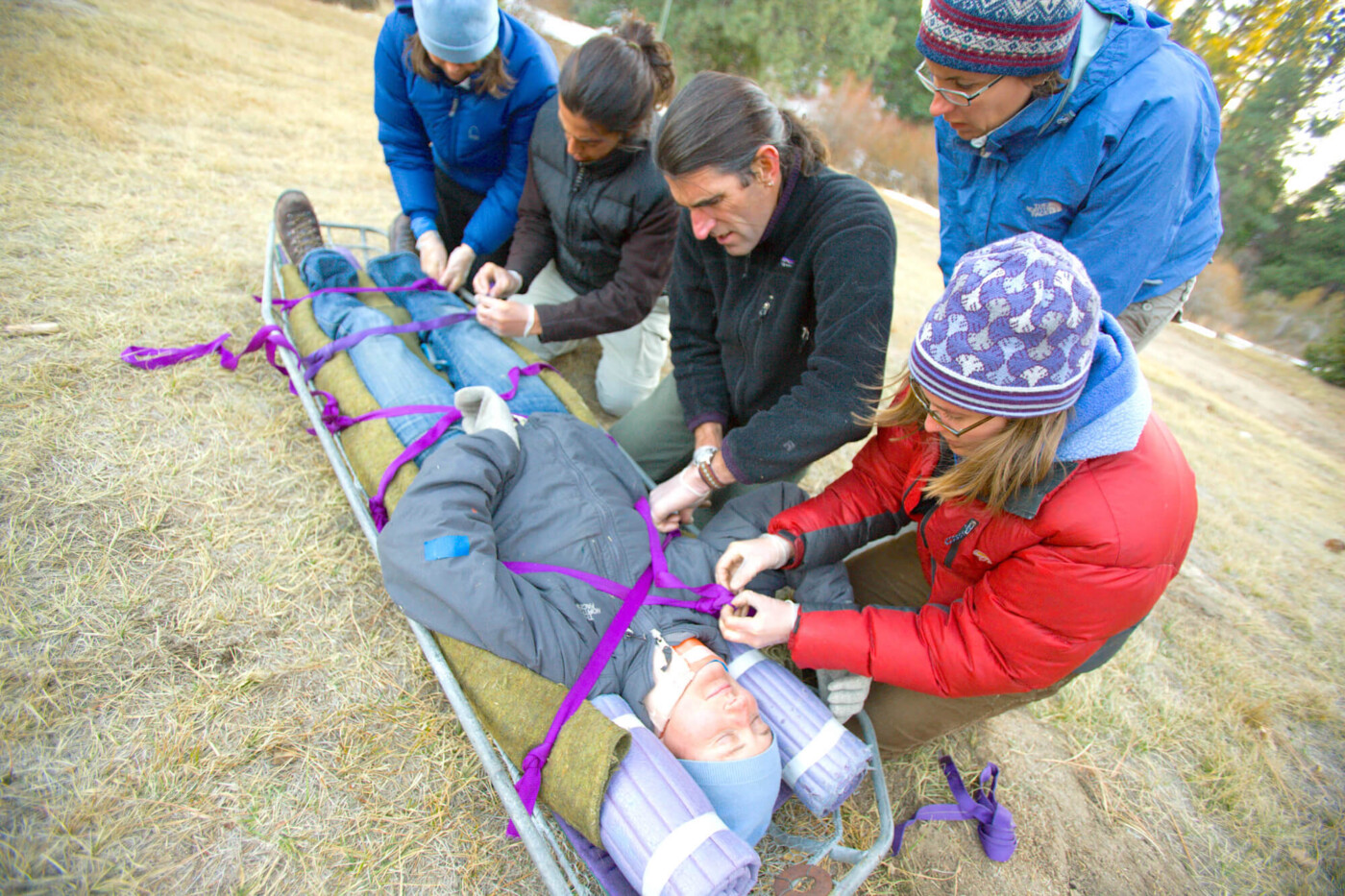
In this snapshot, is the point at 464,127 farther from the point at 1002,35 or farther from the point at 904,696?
the point at 904,696

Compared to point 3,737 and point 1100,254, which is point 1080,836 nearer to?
point 1100,254

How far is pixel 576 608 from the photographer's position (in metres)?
2.22

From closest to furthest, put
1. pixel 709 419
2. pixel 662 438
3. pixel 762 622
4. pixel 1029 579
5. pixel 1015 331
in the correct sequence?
pixel 1015 331 < pixel 1029 579 < pixel 762 622 < pixel 709 419 < pixel 662 438

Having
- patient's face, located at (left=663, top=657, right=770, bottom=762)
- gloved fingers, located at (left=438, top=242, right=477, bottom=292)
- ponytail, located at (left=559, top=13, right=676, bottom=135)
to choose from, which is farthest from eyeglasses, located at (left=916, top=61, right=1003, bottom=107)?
gloved fingers, located at (left=438, top=242, right=477, bottom=292)

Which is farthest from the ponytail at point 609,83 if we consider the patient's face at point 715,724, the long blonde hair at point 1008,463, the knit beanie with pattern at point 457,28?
the patient's face at point 715,724

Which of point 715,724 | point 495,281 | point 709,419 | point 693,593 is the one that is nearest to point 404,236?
point 495,281

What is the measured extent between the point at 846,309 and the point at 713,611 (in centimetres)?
126

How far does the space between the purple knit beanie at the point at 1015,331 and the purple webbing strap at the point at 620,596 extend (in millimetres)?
1214

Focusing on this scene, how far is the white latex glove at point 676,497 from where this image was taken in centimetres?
255

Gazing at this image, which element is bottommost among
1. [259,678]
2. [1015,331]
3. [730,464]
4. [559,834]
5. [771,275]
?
[259,678]

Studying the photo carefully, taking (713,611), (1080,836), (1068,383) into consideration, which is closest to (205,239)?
(713,611)

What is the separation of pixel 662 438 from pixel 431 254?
1790 millimetres

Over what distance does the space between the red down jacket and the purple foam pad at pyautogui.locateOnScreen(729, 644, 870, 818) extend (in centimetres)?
16

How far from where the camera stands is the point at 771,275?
244 cm
